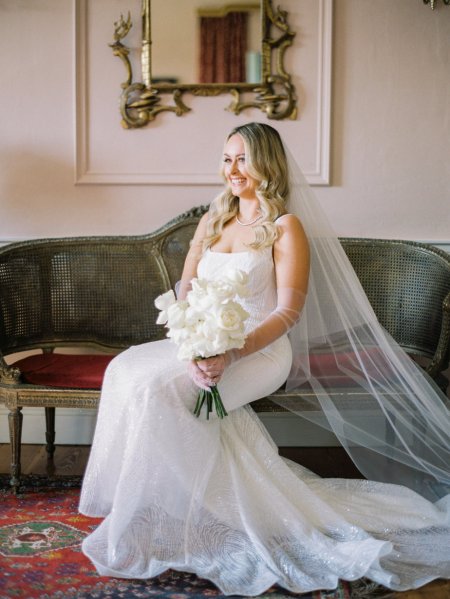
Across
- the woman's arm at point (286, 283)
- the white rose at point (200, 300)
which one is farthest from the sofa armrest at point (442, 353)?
the white rose at point (200, 300)

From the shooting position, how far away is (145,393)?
2510mm

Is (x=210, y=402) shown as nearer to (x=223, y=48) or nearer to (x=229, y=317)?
(x=229, y=317)

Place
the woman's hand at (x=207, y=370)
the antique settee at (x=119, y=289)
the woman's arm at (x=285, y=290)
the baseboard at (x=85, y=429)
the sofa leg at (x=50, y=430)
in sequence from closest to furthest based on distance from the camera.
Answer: the woman's hand at (x=207, y=370) → the woman's arm at (x=285, y=290) → the antique settee at (x=119, y=289) → the sofa leg at (x=50, y=430) → the baseboard at (x=85, y=429)

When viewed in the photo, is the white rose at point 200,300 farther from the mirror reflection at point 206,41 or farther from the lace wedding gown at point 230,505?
the mirror reflection at point 206,41

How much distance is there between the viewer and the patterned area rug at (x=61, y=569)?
2.24 m

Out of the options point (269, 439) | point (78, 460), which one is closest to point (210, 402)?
point (269, 439)

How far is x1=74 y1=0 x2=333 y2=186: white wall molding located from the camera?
3777 mm

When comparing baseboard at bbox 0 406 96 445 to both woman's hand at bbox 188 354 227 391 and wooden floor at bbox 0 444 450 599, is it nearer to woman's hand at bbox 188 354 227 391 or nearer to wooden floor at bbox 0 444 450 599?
wooden floor at bbox 0 444 450 599

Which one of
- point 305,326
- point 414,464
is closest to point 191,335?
point 305,326

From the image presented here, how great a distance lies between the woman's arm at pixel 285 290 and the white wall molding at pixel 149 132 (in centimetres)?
104

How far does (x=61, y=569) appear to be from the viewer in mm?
2418

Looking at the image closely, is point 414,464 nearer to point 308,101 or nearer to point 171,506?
point 171,506

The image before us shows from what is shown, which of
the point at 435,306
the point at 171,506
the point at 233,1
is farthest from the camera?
the point at 233,1

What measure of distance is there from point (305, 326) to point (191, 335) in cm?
73
